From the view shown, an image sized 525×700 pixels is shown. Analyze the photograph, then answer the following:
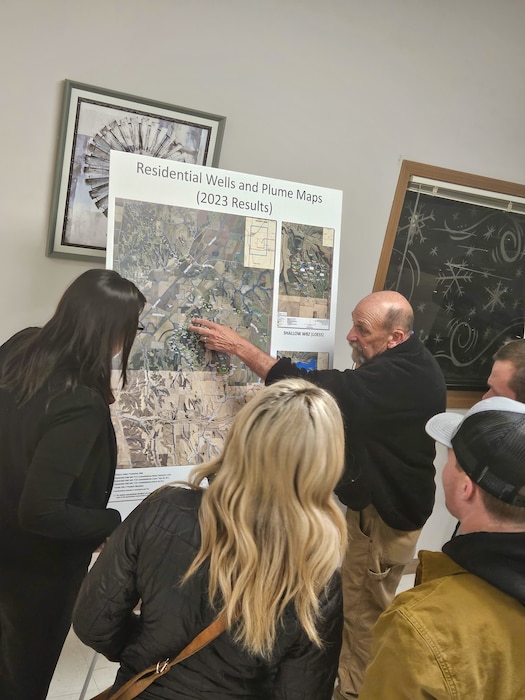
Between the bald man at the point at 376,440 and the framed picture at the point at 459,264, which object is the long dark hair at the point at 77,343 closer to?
the bald man at the point at 376,440

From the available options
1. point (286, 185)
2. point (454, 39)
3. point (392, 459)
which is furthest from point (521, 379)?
point (454, 39)

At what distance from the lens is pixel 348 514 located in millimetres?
2514

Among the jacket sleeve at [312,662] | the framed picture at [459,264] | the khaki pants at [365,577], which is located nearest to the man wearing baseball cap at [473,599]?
the jacket sleeve at [312,662]

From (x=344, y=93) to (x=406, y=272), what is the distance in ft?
3.30

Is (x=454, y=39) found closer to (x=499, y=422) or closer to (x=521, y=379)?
(x=521, y=379)

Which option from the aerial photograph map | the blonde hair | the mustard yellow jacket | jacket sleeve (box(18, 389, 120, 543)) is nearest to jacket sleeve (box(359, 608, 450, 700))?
the mustard yellow jacket

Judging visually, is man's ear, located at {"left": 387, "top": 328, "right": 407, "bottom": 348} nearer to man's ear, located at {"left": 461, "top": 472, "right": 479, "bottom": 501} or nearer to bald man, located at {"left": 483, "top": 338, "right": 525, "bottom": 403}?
bald man, located at {"left": 483, "top": 338, "right": 525, "bottom": 403}

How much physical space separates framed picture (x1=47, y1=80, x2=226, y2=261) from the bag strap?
5.54 feet

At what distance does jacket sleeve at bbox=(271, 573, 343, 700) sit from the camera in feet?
3.86

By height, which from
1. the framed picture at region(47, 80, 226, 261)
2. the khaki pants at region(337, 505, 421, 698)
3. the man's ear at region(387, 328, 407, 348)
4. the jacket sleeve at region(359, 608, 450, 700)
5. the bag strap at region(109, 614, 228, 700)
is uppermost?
the framed picture at region(47, 80, 226, 261)

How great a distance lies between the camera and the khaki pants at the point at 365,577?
2.41 metres

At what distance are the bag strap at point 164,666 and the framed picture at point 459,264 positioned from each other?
229 centimetres

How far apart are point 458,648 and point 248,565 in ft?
1.28

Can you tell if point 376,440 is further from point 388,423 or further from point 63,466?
point 63,466
